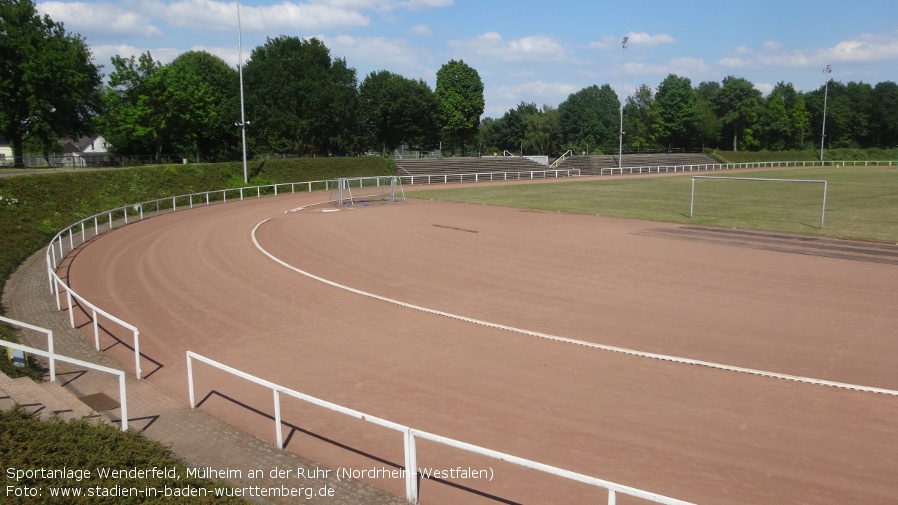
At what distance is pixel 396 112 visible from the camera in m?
88.9

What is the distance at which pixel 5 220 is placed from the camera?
2644 centimetres

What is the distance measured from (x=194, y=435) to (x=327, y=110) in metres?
61.8

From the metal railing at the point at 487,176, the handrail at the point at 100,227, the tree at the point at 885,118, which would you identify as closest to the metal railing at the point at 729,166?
the metal railing at the point at 487,176

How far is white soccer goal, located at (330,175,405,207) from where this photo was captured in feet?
139

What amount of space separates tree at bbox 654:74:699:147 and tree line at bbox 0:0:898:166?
196 mm

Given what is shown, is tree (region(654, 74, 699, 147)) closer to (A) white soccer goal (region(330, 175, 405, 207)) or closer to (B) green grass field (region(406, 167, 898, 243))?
(B) green grass field (region(406, 167, 898, 243))

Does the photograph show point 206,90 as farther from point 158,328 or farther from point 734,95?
point 734,95

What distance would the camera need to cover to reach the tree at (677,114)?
3969 inches

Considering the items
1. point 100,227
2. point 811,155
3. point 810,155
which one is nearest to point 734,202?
point 100,227

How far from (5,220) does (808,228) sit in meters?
34.2

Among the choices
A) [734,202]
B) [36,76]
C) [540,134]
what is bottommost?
[734,202]

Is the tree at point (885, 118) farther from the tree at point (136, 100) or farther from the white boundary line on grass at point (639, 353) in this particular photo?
the white boundary line on grass at point (639, 353)

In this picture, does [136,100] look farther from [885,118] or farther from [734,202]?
[885,118]

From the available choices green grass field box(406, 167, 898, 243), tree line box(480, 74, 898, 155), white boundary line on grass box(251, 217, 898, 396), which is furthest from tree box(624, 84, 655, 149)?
white boundary line on grass box(251, 217, 898, 396)
